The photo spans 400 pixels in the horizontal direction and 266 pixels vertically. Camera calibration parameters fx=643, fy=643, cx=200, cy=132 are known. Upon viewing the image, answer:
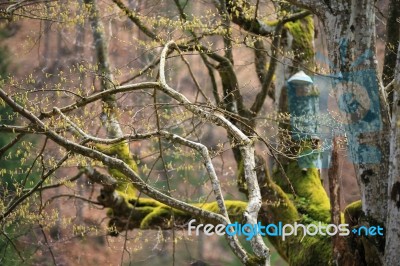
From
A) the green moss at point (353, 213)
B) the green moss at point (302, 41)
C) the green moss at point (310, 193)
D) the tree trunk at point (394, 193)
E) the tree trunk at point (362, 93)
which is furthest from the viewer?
the green moss at point (302, 41)

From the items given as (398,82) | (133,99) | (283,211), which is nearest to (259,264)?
(398,82)

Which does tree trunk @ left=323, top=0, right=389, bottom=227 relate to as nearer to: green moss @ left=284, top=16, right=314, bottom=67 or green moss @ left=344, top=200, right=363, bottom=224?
green moss @ left=344, top=200, right=363, bottom=224

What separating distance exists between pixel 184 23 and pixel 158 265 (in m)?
6.04

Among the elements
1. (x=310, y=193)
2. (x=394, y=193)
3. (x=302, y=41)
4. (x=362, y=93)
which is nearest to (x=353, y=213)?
(x=394, y=193)

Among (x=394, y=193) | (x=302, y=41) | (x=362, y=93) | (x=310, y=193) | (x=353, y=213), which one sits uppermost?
(x=302, y=41)

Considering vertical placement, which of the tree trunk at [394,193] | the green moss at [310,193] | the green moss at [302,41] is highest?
the green moss at [302,41]

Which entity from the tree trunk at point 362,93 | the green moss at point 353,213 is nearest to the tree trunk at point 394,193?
the tree trunk at point 362,93

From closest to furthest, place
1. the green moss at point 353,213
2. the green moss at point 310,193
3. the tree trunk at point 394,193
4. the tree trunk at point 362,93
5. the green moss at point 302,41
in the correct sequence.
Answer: the tree trunk at point 394,193
the tree trunk at point 362,93
the green moss at point 353,213
the green moss at point 310,193
the green moss at point 302,41

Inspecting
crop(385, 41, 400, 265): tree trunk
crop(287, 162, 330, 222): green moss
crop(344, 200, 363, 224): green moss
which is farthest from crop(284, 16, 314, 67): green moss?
crop(385, 41, 400, 265): tree trunk

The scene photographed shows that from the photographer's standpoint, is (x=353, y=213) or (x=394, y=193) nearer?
(x=394, y=193)

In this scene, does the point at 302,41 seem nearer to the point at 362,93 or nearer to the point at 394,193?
the point at 362,93

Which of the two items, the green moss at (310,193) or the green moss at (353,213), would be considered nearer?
the green moss at (353,213)

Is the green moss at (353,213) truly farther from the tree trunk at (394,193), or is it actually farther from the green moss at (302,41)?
the green moss at (302,41)

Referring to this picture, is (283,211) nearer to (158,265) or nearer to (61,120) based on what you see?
(61,120)
